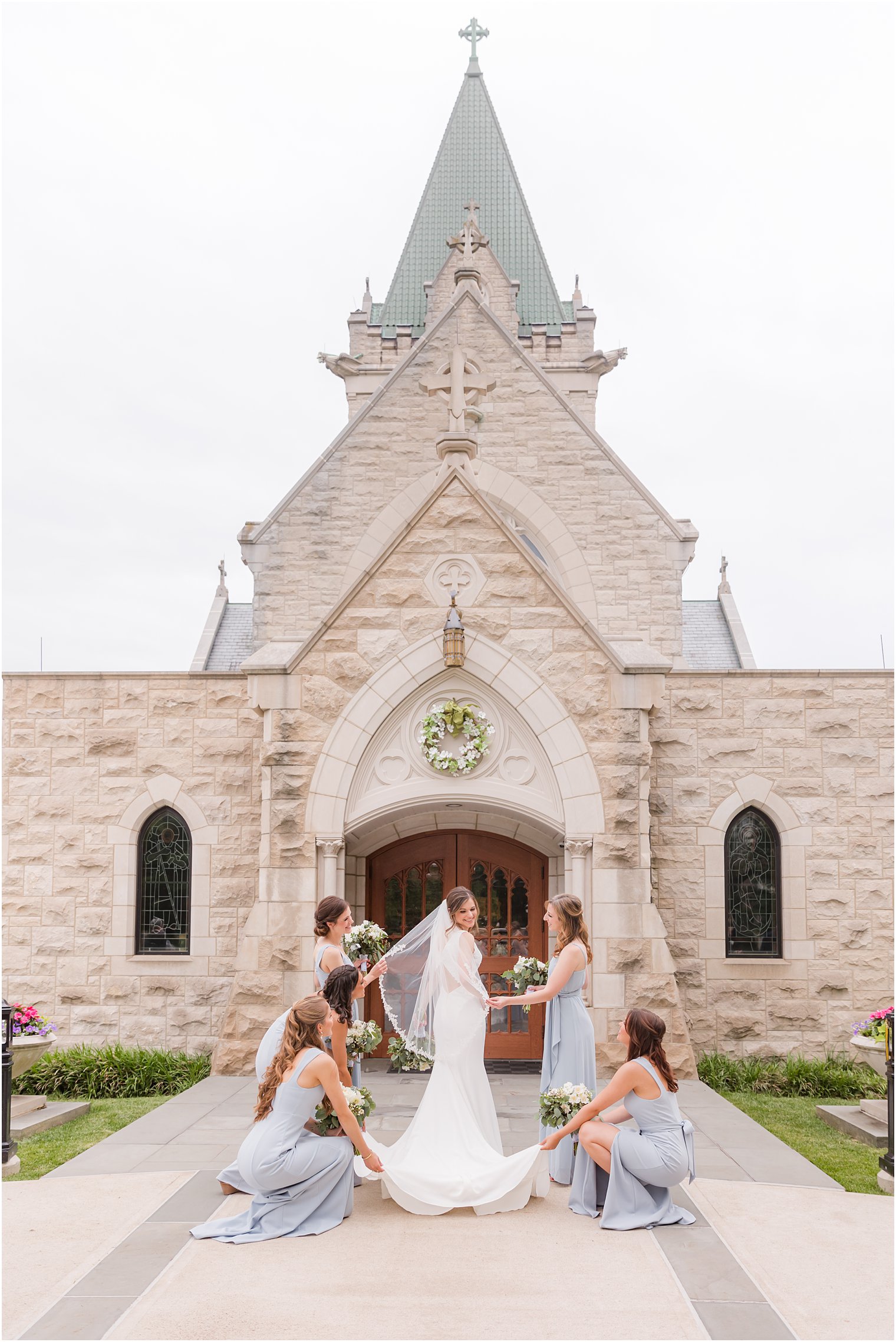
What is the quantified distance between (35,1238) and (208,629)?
62.1 feet

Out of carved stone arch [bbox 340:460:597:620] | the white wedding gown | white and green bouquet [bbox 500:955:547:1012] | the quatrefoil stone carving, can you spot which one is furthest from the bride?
carved stone arch [bbox 340:460:597:620]

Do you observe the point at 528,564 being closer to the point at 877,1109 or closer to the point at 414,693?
the point at 414,693

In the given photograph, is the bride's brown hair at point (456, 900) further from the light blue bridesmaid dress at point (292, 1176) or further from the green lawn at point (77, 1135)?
the green lawn at point (77, 1135)

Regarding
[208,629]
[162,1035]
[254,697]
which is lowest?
[162,1035]

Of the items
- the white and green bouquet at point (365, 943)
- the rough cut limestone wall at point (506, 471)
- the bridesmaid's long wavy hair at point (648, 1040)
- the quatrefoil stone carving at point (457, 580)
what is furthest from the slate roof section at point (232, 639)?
the bridesmaid's long wavy hair at point (648, 1040)

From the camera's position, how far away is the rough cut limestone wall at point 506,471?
15.9 metres

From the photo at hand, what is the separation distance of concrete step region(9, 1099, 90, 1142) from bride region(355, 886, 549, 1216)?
3.40m

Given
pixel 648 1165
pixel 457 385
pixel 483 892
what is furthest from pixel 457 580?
pixel 648 1165

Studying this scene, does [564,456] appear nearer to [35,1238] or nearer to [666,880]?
[666,880]

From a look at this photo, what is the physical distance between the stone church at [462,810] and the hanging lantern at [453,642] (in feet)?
0.06

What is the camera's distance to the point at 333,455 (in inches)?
642

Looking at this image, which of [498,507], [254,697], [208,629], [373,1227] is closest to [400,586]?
[254,697]

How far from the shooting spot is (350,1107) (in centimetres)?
668

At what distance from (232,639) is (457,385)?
43.4ft
